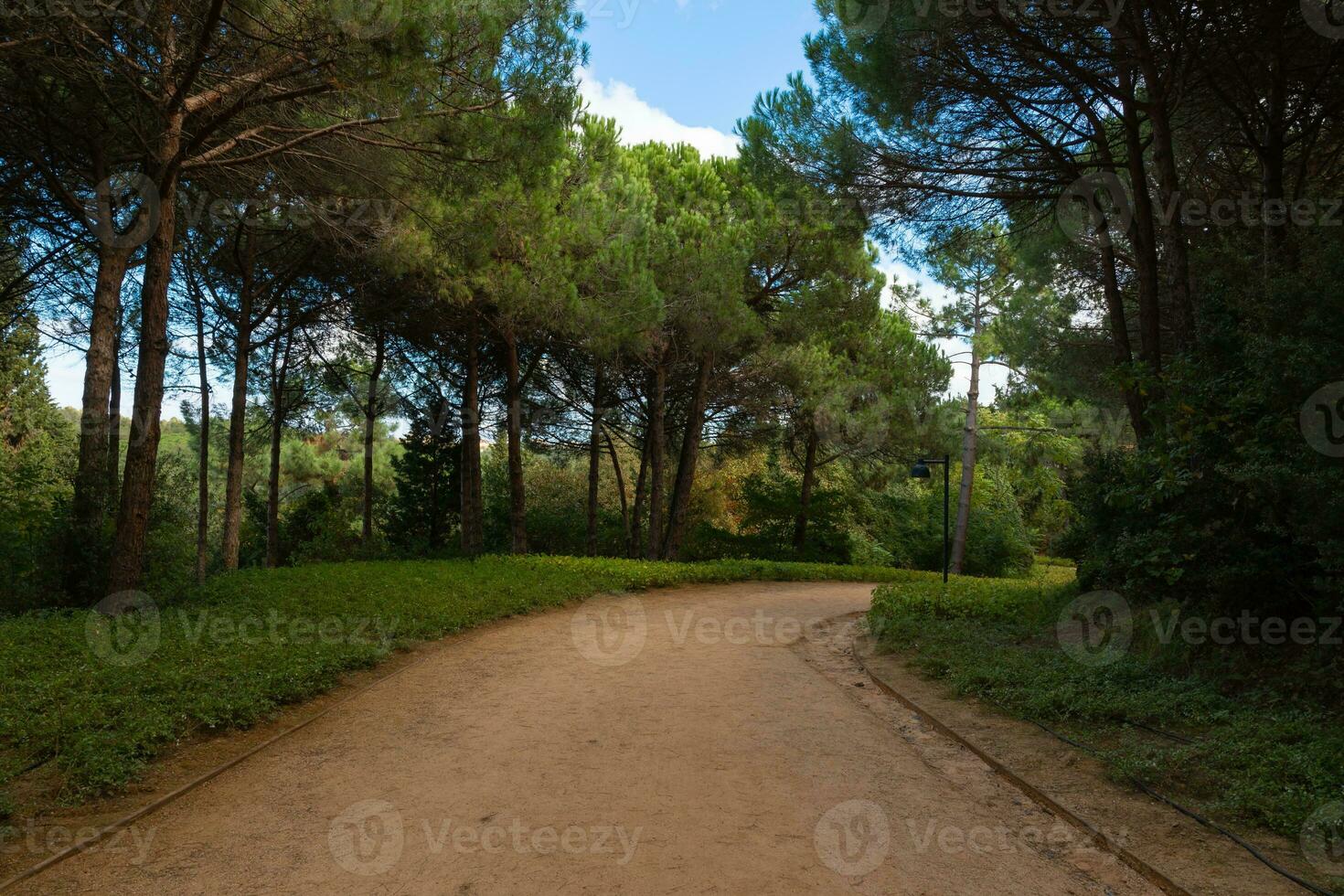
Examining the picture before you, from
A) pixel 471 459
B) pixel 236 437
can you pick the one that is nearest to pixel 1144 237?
pixel 471 459

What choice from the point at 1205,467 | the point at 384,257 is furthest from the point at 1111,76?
the point at 384,257

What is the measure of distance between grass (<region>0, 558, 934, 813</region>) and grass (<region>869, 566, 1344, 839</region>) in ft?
18.4

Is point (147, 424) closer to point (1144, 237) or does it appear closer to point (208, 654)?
point (208, 654)

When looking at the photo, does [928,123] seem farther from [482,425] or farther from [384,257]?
[482,425]

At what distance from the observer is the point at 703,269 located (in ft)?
58.4

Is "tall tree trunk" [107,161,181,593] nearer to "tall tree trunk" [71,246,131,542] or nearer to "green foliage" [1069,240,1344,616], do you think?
"tall tree trunk" [71,246,131,542]

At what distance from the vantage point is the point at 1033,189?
1097 cm

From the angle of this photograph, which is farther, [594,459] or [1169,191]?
[594,459]

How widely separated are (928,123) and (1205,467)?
5.68 meters

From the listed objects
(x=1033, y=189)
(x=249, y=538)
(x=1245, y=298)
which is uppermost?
(x=1033, y=189)

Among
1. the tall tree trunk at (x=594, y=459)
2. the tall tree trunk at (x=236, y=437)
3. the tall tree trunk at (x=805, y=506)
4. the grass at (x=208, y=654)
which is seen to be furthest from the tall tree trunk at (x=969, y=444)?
the tall tree trunk at (x=236, y=437)

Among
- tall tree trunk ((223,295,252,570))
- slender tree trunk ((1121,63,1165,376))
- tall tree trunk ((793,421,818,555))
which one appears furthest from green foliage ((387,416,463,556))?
slender tree trunk ((1121,63,1165,376))

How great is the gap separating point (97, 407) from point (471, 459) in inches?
386

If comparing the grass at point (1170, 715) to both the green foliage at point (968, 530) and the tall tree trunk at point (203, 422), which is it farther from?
the tall tree trunk at point (203, 422)
